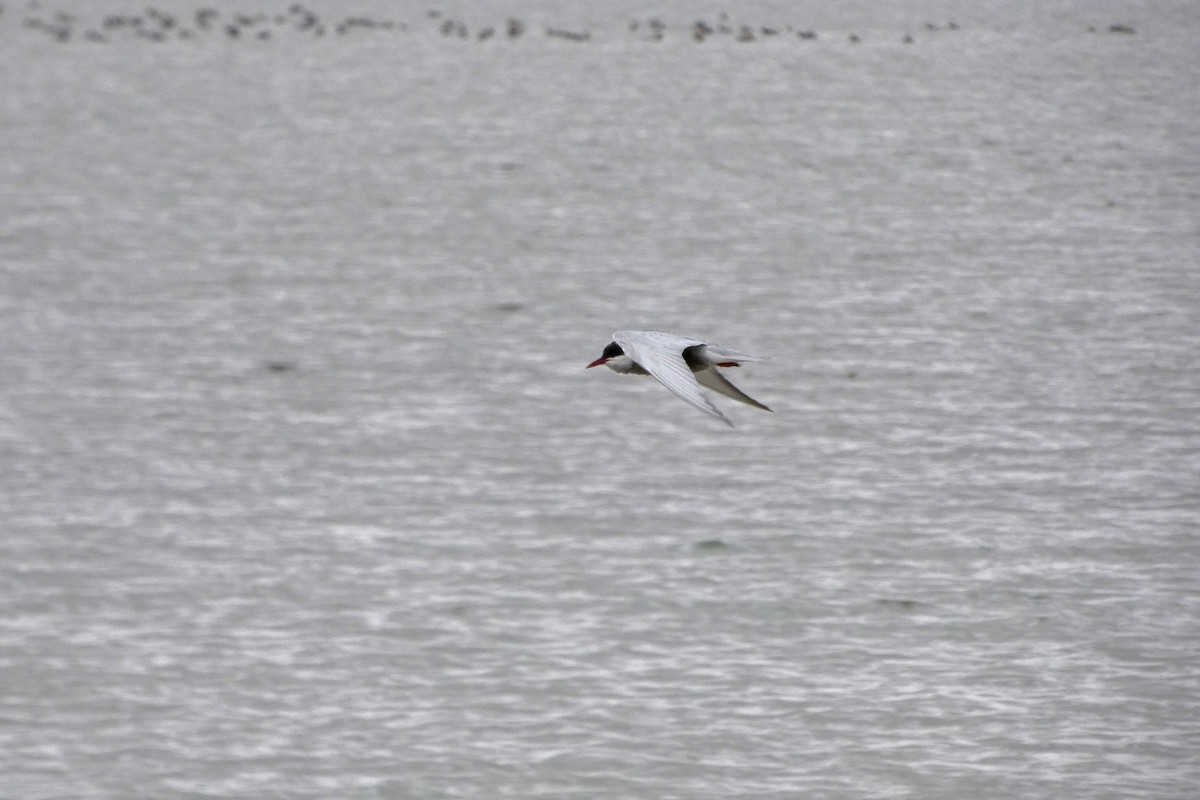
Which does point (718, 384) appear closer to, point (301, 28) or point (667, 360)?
point (667, 360)

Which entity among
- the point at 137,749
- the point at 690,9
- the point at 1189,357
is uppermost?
the point at 690,9

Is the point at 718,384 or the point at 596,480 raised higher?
the point at 718,384

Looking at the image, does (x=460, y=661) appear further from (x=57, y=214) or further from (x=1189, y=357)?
(x=57, y=214)

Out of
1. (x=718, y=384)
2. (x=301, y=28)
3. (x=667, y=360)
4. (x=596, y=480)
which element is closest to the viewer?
(x=667, y=360)

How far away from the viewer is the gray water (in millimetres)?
20594

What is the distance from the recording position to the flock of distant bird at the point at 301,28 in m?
88.6

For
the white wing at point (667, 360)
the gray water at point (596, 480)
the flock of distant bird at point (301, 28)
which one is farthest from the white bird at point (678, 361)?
the flock of distant bird at point (301, 28)

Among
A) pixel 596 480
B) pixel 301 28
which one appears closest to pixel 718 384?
pixel 596 480

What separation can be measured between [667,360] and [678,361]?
0.07 meters

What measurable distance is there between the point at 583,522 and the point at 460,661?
14.4 ft

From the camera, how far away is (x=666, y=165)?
5778 centimetres

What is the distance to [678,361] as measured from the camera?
1003 cm

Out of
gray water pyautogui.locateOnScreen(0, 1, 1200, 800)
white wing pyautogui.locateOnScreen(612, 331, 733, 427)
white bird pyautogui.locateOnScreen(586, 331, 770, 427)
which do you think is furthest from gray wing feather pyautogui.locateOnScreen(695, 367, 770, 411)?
gray water pyautogui.locateOnScreen(0, 1, 1200, 800)

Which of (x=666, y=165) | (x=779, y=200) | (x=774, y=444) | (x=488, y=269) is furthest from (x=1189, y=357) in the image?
(x=666, y=165)
